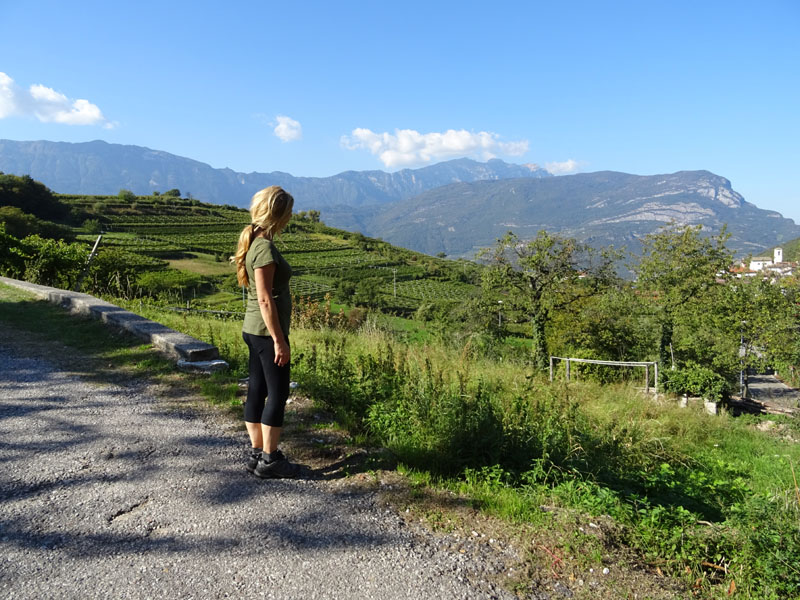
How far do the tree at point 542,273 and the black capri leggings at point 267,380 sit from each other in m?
26.8

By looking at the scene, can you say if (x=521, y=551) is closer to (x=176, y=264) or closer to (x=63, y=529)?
(x=63, y=529)

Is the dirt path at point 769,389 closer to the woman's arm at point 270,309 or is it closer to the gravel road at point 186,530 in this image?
the gravel road at point 186,530

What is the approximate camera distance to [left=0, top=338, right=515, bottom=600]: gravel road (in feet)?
7.57

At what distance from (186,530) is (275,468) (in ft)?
2.40

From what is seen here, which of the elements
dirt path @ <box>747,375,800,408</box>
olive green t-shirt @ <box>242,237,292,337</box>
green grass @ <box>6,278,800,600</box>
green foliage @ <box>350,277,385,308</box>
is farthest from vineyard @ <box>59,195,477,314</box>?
olive green t-shirt @ <box>242,237,292,337</box>

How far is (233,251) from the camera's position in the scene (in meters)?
74.5

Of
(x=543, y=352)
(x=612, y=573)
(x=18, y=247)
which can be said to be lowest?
(x=543, y=352)

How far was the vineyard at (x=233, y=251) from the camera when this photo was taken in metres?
56.7

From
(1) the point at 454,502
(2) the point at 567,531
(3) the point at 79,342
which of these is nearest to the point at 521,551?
(2) the point at 567,531

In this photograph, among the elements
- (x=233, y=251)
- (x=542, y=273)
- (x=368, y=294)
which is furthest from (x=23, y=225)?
(x=542, y=273)

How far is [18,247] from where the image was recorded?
1450 cm

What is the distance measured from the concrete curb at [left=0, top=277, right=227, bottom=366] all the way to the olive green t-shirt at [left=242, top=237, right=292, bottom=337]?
2879 mm

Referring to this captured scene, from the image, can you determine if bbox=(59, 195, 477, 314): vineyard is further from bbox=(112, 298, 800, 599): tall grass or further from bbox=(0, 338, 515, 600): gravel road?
bbox=(0, 338, 515, 600): gravel road

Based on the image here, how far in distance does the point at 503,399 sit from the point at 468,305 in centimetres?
2858
